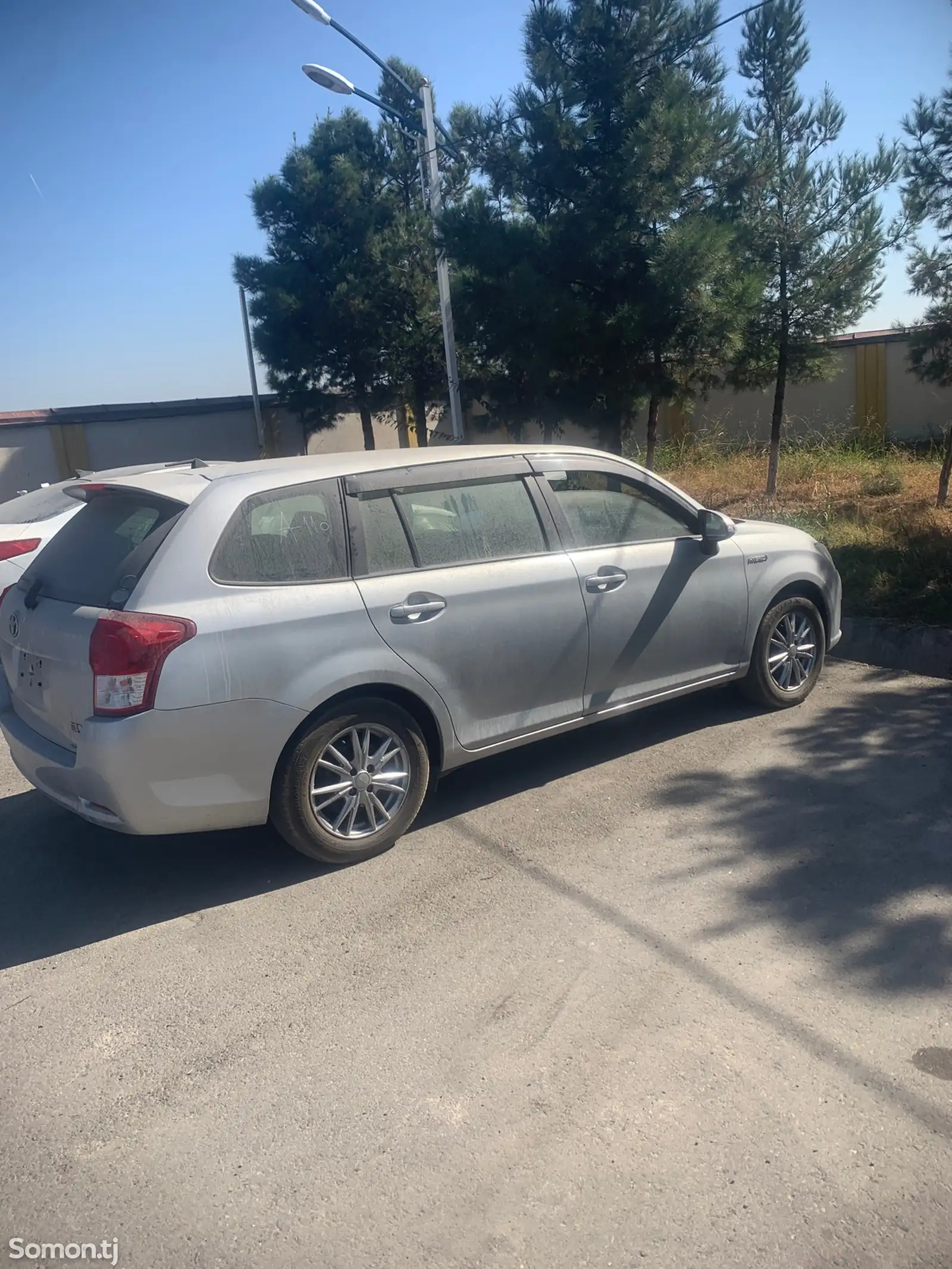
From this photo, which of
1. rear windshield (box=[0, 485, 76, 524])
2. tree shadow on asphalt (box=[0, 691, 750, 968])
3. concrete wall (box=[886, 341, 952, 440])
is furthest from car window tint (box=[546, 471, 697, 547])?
concrete wall (box=[886, 341, 952, 440])

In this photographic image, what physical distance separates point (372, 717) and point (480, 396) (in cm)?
1085

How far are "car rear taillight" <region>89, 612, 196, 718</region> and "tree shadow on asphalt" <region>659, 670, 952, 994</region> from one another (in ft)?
7.32

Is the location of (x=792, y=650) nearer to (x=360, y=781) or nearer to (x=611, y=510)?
(x=611, y=510)

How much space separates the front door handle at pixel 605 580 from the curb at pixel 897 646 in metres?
2.82

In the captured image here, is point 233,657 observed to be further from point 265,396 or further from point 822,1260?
point 265,396

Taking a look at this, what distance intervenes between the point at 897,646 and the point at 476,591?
153 inches

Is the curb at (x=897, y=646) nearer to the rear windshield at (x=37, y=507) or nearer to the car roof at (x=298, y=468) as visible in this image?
the car roof at (x=298, y=468)

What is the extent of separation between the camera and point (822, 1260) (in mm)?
2455

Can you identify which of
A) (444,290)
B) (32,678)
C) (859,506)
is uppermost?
(444,290)

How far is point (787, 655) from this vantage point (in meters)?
6.29

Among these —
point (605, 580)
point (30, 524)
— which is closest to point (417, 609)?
point (605, 580)

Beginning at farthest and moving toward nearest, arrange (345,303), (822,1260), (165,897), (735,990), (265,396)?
(265,396), (345,303), (165,897), (735,990), (822,1260)

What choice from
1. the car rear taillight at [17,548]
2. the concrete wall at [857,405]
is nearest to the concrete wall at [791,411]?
the concrete wall at [857,405]

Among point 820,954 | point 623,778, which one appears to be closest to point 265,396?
point 623,778
